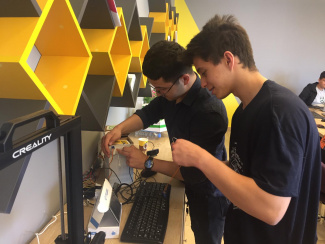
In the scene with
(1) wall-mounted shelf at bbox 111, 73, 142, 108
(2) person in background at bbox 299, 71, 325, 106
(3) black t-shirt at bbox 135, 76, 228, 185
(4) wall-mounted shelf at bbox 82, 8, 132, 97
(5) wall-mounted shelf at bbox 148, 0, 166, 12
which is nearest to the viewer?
(4) wall-mounted shelf at bbox 82, 8, 132, 97

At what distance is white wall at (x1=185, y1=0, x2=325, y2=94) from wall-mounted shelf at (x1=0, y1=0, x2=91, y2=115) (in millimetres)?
4381

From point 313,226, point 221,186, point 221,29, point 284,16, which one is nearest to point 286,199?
point 221,186

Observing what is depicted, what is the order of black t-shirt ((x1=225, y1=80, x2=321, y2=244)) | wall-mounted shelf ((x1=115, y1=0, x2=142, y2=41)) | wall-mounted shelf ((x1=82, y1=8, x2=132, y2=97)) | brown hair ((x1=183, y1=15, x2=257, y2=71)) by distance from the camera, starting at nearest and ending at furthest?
black t-shirt ((x1=225, y1=80, x2=321, y2=244))
brown hair ((x1=183, y1=15, x2=257, y2=71))
wall-mounted shelf ((x1=82, y1=8, x2=132, y2=97))
wall-mounted shelf ((x1=115, y1=0, x2=142, y2=41))

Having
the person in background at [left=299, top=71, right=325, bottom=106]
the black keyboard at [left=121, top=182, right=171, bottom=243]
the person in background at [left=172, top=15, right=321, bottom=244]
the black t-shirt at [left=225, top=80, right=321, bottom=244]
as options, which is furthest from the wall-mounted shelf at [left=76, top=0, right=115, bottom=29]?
the person in background at [left=299, top=71, right=325, bottom=106]

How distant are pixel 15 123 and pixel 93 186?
999mm

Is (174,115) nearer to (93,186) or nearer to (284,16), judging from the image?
(93,186)

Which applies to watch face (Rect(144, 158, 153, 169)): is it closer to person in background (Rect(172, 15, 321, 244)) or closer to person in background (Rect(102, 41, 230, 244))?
person in background (Rect(102, 41, 230, 244))

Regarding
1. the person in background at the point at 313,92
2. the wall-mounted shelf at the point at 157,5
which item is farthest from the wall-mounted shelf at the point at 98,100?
the person in background at the point at 313,92

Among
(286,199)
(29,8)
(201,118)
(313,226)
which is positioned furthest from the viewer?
(201,118)

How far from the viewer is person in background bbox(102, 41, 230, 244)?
3.88 feet

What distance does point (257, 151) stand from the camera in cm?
82

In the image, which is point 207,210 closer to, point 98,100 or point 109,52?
point 98,100

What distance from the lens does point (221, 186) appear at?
33.1 inches

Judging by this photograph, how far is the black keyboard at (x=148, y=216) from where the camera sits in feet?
3.23
